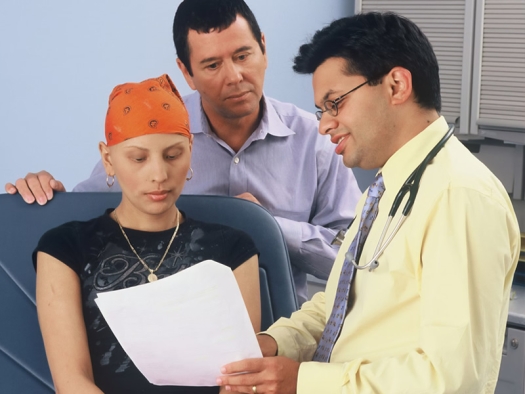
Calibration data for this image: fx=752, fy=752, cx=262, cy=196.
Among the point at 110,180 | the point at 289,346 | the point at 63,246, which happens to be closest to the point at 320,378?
the point at 289,346

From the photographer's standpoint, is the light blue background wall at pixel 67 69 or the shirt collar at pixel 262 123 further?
the light blue background wall at pixel 67 69

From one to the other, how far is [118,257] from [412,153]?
2.00ft

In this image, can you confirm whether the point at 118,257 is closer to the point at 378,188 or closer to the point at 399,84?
the point at 378,188

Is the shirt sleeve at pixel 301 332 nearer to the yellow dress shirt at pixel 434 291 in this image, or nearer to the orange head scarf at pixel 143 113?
the yellow dress shirt at pixel 434 291

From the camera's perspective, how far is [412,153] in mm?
1237

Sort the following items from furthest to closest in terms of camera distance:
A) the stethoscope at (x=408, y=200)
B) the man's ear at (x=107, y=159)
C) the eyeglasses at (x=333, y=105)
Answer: the man's ear at (x=107, y=159) → the eyeglasses at (x=333, y=105) → the stethoscope at (x=408, y=200)

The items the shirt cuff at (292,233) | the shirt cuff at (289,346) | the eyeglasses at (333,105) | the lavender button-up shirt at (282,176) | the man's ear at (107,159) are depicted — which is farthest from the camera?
the lavender button-up shirt at (282,176)

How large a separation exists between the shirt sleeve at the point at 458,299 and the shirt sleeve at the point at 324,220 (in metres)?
0.77

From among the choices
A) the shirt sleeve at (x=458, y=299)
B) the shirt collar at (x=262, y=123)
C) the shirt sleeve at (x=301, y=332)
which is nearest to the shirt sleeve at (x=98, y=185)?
the shirt collar at (x=262, y=123)

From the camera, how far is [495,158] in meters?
2.99

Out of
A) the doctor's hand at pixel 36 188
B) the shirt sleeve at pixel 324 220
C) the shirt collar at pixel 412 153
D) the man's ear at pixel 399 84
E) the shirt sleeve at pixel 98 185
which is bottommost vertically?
the shirt sleeve at pixel 324 220

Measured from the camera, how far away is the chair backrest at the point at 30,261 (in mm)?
1567

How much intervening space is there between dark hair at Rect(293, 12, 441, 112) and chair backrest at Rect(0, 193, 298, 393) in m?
0.49

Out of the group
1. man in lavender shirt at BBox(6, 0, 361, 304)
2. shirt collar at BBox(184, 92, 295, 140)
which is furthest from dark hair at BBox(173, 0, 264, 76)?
shirt collar at BBox(184, 92, 295, 140)
